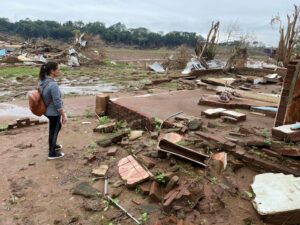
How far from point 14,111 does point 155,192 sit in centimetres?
551

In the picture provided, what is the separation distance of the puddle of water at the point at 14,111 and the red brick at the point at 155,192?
4305 mm

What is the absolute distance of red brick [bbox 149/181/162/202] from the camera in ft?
8.21

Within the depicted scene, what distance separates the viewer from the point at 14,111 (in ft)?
20.5

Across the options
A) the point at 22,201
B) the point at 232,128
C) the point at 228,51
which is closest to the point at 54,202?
the point at 22,201

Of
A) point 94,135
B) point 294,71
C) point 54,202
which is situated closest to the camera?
point 54,202

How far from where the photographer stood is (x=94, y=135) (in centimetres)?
460

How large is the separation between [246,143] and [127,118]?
9.09 ft

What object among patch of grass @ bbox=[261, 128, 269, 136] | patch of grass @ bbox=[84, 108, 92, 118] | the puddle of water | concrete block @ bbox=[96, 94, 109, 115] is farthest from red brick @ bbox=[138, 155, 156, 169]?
the puddle of water

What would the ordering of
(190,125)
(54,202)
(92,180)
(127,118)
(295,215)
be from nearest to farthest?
(295,215) < (54,202) < (92,180) < (190,125) < (127,118)

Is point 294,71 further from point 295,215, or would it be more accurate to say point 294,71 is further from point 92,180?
point 92,180

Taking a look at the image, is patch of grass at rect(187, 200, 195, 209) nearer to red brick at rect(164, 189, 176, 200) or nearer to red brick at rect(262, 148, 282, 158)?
red brick at rect(164, 189, 176, 200)

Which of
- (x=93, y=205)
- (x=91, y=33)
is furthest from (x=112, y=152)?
(x=91, y=33)

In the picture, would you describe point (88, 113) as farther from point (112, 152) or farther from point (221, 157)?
point (221, 157)

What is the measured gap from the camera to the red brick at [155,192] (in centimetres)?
250
